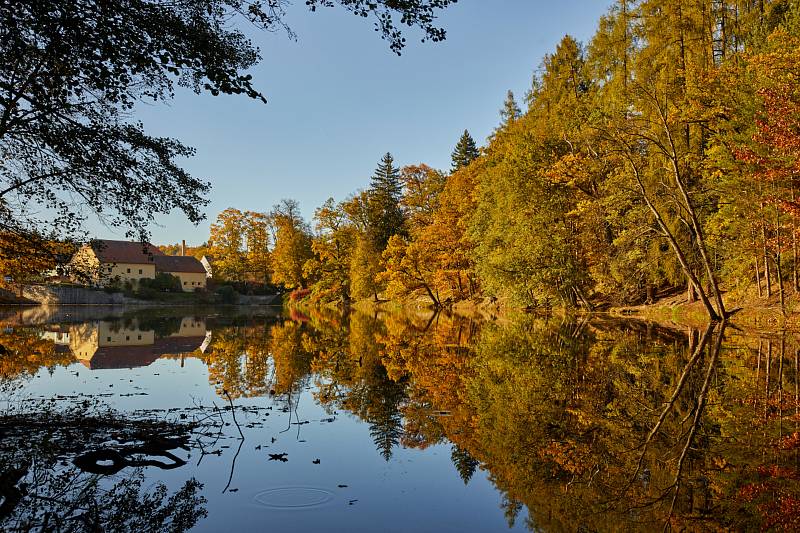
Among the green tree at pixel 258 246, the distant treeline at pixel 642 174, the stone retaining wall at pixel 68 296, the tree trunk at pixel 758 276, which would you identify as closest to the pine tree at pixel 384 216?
the distant treeline at pixel 642 174

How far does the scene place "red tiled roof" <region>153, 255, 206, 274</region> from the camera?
230ft

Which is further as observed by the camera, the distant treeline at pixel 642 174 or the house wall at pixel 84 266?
the distant treeline at pixel 642 174

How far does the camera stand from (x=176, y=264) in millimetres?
71375

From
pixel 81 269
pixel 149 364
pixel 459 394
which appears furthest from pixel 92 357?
pixel 459 394

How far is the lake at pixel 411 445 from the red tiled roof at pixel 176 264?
61251 mm

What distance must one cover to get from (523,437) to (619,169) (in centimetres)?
2113

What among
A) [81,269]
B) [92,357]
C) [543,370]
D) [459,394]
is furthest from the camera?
[92,357]

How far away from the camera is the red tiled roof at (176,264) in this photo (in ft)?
230

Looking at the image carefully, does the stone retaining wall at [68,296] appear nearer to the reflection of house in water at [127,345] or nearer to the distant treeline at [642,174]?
the distant treeline at [642,174]

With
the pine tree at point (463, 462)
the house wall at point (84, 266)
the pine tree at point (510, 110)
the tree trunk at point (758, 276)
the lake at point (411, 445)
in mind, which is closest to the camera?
the lake at point (411, 445)

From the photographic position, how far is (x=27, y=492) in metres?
4.24

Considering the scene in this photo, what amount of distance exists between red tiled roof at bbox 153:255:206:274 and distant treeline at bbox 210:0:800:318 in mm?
40059

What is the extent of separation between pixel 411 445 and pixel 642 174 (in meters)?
21.8

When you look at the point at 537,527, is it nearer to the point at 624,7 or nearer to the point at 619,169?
the point at 619,169
